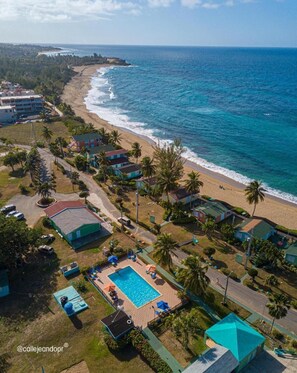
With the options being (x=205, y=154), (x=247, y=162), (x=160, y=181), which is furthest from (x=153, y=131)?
(x=160, y=181)

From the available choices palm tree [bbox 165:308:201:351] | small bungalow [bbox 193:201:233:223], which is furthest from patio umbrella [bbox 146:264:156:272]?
small bungalow [bbox 193:201:233:223]

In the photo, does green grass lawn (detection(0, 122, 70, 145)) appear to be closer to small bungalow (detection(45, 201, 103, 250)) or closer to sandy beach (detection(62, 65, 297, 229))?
sandy beach (detection(62, 65, 297, 229))

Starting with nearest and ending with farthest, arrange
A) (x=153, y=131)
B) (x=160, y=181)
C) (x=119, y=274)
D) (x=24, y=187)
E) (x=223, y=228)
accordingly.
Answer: (x=119, y=274), (x=223, y=228), (x=160, y=181), (x=24, y=187), (x=153, y=131)

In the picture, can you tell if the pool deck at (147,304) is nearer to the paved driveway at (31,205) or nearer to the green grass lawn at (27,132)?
the paved driveway at (31,205)

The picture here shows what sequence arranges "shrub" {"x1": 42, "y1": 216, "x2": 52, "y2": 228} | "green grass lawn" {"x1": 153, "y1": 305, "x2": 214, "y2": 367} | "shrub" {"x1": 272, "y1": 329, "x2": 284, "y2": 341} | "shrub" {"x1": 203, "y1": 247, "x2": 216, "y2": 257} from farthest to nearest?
1. "shrub" {"x1": 42, "y1": 216, "x2": 52, "y2": 228}
2. "shrub" {"x1": 203, "y1": 247, "x2": 216, "y2": 257}
3. "shrub" {"x1": 272, "y1": 329, "x2": 284, "y2": 341}
4. "green grass lawn" {"x1": 153, "y1": 305, "x2": 214, "y2": 367}

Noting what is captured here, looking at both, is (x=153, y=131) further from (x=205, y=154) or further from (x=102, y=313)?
(x=102, y=313)

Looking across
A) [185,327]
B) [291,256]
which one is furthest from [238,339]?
[291,256]

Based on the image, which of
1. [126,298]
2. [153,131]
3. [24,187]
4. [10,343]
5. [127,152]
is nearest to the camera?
[10,343]

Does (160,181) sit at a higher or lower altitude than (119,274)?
higher
